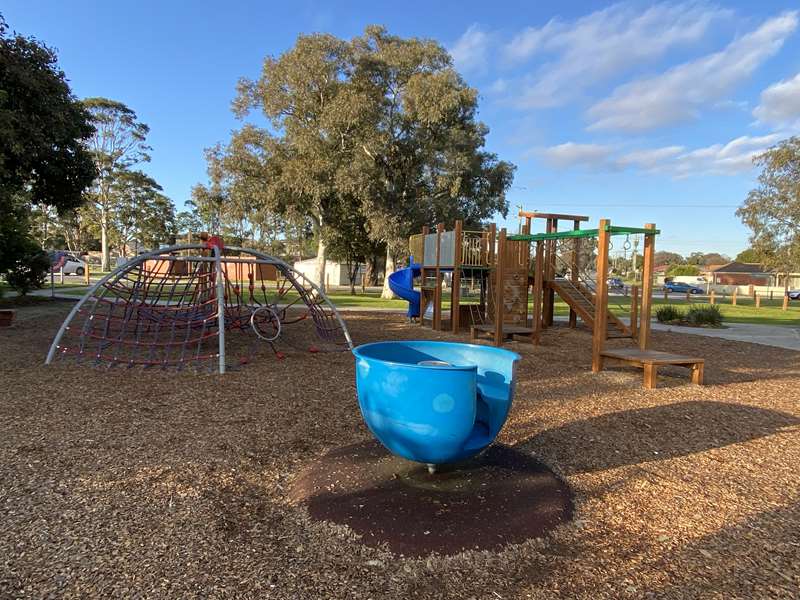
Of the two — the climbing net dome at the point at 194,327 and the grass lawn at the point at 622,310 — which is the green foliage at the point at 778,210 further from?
the climbing net dome at the point at 194,327

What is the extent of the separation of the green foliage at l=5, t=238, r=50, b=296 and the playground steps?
17.0 m

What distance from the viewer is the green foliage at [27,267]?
17562 millimetres

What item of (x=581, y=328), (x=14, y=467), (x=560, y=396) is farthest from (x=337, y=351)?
(x=581, y=328)

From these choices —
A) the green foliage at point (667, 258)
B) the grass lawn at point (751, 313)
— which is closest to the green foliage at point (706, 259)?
the green foliage at point (667, 258)

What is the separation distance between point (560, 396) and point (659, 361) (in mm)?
1834

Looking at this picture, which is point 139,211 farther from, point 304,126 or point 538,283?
point 538,283

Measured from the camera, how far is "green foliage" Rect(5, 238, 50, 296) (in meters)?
17.6

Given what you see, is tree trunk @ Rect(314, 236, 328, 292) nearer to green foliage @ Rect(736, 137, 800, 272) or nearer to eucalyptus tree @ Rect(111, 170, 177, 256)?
green foliage @ Rect(736, 137, 800, 272)

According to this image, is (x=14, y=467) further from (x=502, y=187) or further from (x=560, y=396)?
(x=502, y=187)

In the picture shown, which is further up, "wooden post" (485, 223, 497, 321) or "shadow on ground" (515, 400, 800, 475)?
"wooden post" (485, 223, 497, 321)

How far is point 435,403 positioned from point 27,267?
19.7 m

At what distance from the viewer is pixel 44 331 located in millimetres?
10961

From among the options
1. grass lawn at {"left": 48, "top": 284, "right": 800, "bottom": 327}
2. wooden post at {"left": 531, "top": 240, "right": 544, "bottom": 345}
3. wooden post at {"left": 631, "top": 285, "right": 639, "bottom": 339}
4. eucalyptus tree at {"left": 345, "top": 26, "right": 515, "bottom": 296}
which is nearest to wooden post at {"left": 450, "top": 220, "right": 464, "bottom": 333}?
wooden post at {"left": 531, "top": 240, "right": 544, "bottom": 345}

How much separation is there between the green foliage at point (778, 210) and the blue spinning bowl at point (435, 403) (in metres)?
29.0
